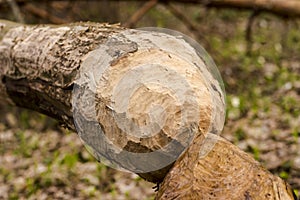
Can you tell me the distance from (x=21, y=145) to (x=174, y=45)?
235 cm

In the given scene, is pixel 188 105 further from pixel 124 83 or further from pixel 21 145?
pixel 21 145

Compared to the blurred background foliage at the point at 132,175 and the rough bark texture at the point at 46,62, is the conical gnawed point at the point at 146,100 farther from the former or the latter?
the blurred background foliage at the point at 132,175

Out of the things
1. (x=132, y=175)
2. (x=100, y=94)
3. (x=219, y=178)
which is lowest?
(x=132, y=175)

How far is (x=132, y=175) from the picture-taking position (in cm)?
354

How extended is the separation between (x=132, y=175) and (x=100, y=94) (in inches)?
66.2

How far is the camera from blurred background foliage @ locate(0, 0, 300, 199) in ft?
11.3

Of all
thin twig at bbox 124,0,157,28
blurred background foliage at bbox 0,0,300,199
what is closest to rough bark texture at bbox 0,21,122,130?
blurred background foliage at bbox 0,0,300,199

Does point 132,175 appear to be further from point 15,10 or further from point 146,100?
point 146,100

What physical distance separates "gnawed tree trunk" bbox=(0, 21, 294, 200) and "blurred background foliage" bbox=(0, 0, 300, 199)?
89 cm

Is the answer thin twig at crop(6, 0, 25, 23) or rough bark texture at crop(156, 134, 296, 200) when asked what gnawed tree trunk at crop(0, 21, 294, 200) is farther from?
thin twig at crop(6, 0, 25, 23)

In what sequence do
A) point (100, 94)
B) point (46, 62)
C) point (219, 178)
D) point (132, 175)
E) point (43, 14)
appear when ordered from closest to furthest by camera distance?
point (219, 178) → point (100, 94) → point (46, 62) → point (132, 175) → point (43, 14)

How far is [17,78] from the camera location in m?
2.57

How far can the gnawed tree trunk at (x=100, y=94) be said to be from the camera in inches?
68.1

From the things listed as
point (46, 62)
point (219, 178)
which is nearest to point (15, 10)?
point (46, 62)
